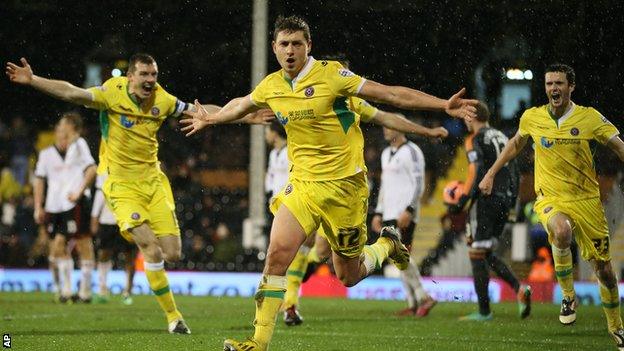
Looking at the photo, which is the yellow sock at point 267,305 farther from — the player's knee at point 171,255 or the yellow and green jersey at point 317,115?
the player's knee at point 171,255

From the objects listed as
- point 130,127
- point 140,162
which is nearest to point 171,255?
point 140,162

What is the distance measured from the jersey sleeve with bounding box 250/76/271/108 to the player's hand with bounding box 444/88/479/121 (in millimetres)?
1513

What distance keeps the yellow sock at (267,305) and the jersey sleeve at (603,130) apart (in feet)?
12.4

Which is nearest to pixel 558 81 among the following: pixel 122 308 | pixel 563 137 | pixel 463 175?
pixel 563 137

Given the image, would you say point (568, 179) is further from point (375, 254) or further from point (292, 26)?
point (292, 26)

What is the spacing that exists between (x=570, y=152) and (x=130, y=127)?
4.38 metres

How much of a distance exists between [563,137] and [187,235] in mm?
13377

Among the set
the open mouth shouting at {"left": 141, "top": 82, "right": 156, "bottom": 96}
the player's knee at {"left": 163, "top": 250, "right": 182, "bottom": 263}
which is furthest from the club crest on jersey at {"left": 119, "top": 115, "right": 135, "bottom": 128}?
the player's knee at {"left": 163, "top": 250, "right": 182, "bottom": 263}

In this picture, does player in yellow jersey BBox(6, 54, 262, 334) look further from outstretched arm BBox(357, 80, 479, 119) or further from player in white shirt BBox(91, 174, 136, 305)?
player in white shirt BBox(91, 174, 136, 305)

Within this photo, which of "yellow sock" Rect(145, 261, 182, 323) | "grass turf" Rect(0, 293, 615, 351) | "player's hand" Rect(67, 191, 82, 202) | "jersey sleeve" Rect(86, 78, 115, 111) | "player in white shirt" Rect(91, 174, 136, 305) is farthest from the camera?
"player in white shirt" Rect(91, 174, 136, 305)

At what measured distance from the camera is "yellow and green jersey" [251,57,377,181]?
8719mm

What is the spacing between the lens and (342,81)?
342 inches

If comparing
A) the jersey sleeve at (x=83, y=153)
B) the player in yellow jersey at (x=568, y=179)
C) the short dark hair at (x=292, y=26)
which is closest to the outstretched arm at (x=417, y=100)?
the short dark hair at (x=292, y=26)

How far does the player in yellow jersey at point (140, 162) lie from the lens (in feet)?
37.2
